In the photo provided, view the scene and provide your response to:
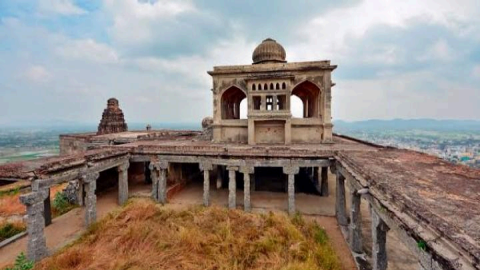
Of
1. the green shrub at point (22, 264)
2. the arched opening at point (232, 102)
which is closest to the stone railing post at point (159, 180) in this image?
the green shrub at point (22, 264)

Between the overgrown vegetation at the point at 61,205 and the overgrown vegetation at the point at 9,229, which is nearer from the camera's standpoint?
the overgrown vegetation at the point at 9,229

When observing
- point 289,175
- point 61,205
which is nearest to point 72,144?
point 61,205

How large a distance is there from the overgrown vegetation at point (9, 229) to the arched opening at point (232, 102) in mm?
15498

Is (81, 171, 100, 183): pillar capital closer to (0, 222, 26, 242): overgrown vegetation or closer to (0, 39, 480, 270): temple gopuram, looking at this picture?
(0, 39, 480, 270): temple gopuram

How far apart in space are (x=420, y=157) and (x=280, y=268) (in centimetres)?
914

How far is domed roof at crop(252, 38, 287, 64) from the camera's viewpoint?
2269 cm

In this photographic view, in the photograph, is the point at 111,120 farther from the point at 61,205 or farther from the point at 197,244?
the point at 197,244

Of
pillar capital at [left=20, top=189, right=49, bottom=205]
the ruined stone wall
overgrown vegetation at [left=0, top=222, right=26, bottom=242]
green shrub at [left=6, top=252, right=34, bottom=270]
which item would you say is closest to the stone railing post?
pillar capital at [left=20, top=189, right=49, bottom=205]

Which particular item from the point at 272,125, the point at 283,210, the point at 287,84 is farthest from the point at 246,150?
the point at 287,84

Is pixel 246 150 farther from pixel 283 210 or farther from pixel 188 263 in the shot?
pixel 188 263

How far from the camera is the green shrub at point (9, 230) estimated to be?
44.3 ft

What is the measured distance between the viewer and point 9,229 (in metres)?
14.0

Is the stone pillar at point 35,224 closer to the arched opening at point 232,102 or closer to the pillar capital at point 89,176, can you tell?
the pillar capital at point 89,176

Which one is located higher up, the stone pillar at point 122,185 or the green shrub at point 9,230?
the stone pillar at point 122,185
